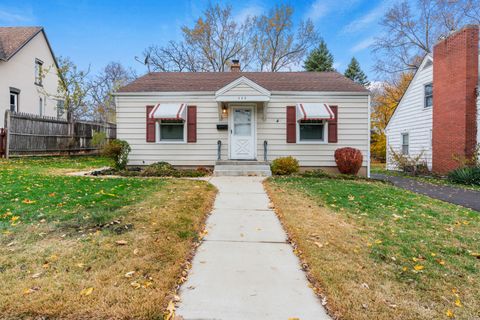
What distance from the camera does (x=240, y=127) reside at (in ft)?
38.4

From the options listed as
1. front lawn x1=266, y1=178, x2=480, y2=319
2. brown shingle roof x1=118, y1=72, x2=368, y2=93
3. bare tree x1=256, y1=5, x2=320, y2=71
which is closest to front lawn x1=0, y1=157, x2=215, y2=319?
front lawn x1=266, y1=178, x2=480, y2=319

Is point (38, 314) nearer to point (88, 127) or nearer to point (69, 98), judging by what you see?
point (88, 127)

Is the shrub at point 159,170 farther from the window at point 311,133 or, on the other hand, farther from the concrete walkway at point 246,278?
the concrete walkway at point 246,278

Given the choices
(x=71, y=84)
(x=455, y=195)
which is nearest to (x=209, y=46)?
(x=71, y=84)

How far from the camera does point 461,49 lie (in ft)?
39.6

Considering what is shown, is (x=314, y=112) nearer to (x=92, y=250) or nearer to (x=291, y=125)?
(x=291, y=125)

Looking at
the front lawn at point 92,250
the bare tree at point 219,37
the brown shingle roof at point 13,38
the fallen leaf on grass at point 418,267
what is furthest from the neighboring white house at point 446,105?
the brown shingle roof at point 13,38

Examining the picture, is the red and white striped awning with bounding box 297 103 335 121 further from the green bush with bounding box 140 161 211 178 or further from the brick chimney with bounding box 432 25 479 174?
the brick chimney with bounding box 432 25 479 174

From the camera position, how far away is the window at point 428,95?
1462cm

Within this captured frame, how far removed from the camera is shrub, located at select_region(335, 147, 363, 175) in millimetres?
10672

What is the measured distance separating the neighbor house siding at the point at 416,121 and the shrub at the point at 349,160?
583 centimetres

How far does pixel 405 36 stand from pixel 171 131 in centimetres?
2360

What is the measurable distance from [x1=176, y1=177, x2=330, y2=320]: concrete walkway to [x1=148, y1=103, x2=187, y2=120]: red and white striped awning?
683 centimetres

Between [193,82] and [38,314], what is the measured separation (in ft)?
37.0
